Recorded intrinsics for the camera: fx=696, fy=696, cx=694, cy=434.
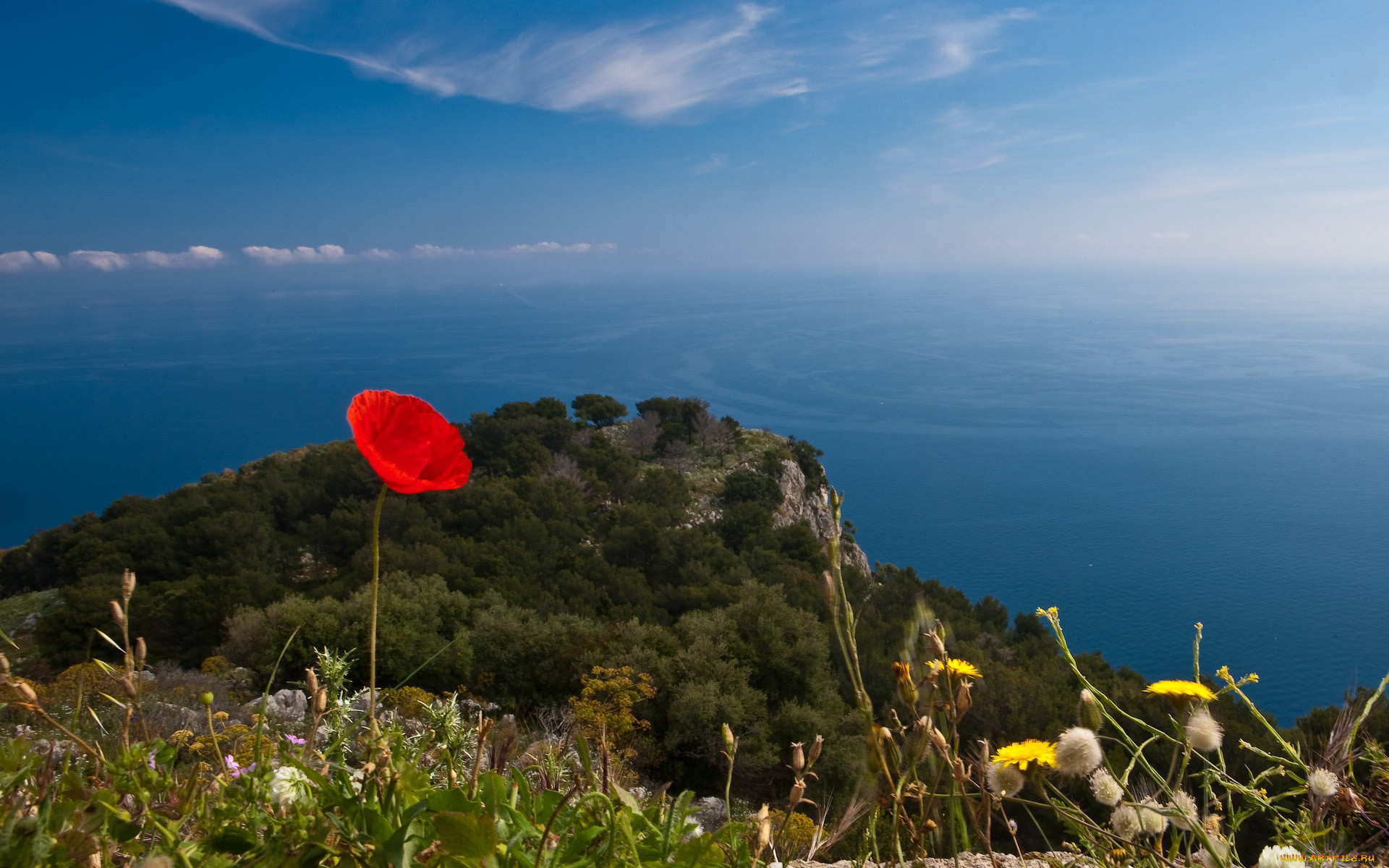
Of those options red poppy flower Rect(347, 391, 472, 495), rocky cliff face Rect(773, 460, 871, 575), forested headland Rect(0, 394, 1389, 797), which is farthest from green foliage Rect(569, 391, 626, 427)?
red poppy flower Rect(347, 391, 472, 495)

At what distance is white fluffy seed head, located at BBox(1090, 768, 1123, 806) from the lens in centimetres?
84

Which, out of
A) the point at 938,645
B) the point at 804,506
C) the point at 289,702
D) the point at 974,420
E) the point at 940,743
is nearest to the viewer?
the point at 940,743

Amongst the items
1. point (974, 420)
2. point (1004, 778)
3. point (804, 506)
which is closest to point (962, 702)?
point (1004, 778)

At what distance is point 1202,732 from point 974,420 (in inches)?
3289

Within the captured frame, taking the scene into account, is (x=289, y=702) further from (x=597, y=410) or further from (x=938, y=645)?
(x=597, y=410)

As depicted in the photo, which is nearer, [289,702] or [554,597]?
[289,702]

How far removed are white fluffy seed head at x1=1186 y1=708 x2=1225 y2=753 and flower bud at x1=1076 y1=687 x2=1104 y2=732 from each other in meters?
0.09

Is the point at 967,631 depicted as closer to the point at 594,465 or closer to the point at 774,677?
the point at 774,677

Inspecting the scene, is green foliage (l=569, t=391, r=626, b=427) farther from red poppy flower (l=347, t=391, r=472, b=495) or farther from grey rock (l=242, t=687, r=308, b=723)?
red poppy flower (l=347, t=391, r=472, b=495)

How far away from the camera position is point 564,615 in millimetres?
10180

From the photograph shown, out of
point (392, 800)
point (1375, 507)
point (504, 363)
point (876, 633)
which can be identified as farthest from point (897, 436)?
point (392, 800)

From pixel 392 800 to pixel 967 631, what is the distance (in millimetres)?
14861

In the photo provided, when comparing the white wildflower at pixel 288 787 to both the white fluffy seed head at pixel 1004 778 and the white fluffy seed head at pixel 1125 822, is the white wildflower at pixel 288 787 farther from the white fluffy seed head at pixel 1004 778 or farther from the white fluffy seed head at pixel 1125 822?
the white fluffy seed head at pixel 1125 822

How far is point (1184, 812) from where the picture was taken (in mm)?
621
